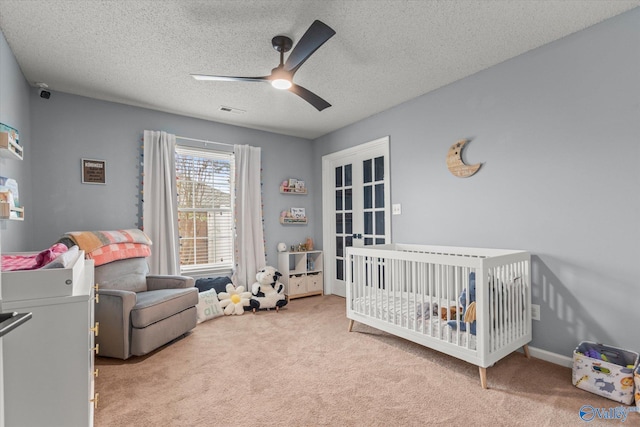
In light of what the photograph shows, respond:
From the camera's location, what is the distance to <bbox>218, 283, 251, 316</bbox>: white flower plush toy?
11.6ft

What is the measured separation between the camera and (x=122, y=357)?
234 centimetres

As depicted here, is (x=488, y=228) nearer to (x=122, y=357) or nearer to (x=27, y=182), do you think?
(x=122, y=357)

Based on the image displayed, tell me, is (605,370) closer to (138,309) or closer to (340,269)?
(340,269)

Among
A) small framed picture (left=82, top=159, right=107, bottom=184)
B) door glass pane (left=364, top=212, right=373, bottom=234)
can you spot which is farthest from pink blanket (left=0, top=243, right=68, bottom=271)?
door glass pane (left=364, top=212, right=373, bottom=234)

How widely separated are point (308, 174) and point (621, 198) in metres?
3.52

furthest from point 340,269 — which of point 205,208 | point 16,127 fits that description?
point 16,127

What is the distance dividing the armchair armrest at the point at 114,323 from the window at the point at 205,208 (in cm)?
137

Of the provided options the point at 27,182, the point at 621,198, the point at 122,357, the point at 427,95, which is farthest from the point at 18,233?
the point at 621,198

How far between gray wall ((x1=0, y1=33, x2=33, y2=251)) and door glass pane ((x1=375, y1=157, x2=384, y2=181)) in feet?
10.9

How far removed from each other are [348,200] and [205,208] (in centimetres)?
187

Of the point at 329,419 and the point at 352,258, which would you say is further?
the point at 352,258

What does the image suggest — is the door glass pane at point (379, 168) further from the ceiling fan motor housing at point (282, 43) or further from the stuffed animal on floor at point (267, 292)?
the ceiling fan motor housing at point (282, 43)

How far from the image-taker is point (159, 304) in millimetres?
2545

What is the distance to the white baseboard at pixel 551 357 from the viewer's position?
2.19 metres
